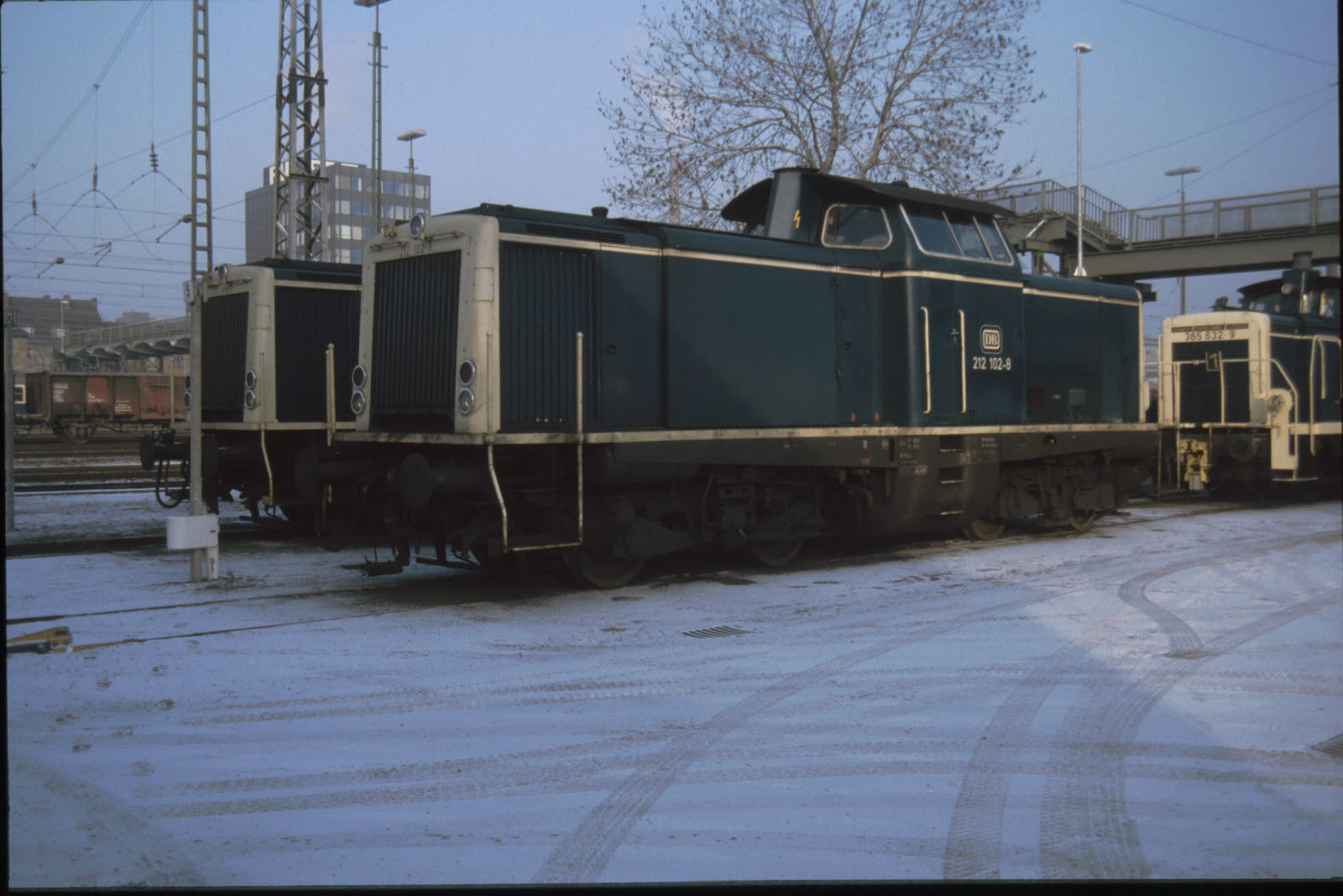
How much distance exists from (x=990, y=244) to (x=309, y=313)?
7.35 meters

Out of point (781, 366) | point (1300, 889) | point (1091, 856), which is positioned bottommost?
point (1091, 856)

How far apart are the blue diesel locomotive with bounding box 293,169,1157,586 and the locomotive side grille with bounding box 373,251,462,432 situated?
2cm

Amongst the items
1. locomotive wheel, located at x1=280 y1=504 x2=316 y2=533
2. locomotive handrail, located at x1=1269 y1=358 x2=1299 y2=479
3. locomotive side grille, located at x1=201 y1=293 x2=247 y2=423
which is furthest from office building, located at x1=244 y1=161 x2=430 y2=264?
locomotive handrail, located at x1=1269 y1=358 x2=1299 y2=479

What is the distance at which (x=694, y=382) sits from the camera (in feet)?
27.3

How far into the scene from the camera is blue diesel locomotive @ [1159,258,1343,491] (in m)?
15.1

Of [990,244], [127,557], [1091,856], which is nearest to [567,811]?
[1091,856]

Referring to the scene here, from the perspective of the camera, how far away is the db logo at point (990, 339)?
10273 millimetres

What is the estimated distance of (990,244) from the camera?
10.5 m

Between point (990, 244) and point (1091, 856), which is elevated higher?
point (990, 244)

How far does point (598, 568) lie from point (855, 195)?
14.2 feet

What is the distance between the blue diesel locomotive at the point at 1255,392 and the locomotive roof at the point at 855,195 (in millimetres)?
7060

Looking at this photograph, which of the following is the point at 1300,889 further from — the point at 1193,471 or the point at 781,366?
the point at 1193,471

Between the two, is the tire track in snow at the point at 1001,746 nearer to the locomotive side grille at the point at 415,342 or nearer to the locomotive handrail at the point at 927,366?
the locomotive handrail at the point at 927,366

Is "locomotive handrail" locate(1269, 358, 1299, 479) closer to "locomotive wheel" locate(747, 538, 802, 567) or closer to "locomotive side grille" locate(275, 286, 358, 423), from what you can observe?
"locomotive wheel" locate(747, 538, 802, 567)
